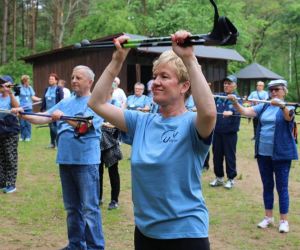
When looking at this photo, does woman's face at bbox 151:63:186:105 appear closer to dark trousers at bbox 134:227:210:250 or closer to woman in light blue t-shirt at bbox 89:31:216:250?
woman in light blue t-shirt at bbox 89:31:216:250

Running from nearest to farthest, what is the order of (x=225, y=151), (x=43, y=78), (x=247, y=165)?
(x=225, y=151) → (x=247, y=165) → (x=43, y=78)

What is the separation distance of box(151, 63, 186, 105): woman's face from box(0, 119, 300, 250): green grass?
3.24 m

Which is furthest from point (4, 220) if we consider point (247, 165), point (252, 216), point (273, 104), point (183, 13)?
point (183, 13)

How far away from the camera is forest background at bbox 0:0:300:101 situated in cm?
2794

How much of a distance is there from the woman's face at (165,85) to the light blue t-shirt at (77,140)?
2131 millimetres

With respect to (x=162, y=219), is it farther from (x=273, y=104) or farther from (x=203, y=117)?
(x=273, y=104)

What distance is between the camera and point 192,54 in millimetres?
2344

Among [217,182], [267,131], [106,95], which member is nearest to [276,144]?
[267,131]

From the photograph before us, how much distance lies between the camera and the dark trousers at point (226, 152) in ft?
27.8

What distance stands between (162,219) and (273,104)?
3555mm

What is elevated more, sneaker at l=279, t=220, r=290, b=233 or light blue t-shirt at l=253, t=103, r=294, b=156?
light blue t-shirt at l=253, t=103, r=294, b=156

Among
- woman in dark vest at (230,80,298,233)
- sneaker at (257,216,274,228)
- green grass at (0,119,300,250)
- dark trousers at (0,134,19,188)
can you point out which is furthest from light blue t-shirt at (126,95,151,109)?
sneaker at (257,216,274,228)

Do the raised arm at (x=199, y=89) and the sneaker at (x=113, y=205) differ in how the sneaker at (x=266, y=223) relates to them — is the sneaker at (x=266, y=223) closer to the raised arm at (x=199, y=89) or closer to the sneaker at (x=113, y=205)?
the sneaker at (x=113, y=205)

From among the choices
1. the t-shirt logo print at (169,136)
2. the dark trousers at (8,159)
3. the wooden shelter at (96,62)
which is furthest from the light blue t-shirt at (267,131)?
the wooden shelter at (96,62)
